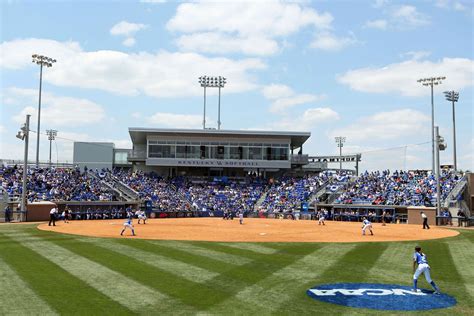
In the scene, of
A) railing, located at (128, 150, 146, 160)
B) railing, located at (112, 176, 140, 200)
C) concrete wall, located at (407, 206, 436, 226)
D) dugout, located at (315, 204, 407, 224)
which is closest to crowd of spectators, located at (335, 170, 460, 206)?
dugout, located at (315, 204, 407, 224)

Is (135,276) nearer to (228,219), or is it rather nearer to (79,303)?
(79,303)

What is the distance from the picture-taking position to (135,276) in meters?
16.4

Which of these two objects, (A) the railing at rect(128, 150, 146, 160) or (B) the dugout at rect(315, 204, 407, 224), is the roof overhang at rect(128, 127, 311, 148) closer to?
(A) the railing at rect(128, 150, 146, 160)

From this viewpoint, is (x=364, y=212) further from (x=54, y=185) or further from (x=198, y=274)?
(x=198, y=274)

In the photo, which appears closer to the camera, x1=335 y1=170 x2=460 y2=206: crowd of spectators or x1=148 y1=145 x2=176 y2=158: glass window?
x1=335 y1=170 x2=460 y2=206: crowd of spectators

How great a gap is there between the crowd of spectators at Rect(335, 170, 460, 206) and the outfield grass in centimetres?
2504

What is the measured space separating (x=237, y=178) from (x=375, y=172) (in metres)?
23.3

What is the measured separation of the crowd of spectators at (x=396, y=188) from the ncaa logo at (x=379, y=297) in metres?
38.5

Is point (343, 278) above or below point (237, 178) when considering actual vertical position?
below

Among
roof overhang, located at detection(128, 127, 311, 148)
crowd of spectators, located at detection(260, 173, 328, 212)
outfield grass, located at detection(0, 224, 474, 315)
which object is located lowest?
outfield grass, located at detection(0, 224, 474, 315)

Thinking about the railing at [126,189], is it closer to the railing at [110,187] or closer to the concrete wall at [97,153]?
the railing at [110,187]

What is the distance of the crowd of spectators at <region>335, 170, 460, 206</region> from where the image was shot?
52.0m

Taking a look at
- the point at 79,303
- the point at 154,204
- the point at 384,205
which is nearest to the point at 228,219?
the point at 154,204

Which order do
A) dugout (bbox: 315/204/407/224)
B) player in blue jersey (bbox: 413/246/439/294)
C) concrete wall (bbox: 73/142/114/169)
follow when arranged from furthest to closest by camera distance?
concrete wall (bbox: 73/142/114/169) → dugout (bbox: 315/204/407/224) → player in blue jersey (bbox: 413/246/439/294)
